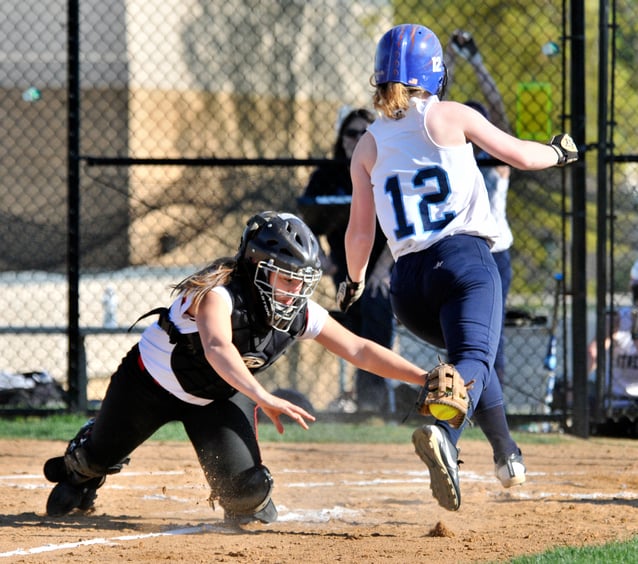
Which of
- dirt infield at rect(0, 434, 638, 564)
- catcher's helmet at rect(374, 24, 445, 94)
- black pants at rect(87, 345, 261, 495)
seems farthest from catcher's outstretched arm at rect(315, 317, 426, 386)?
catcher's helmet at rect(374, 24, 445, 94)

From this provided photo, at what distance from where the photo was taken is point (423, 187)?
4.21 metres

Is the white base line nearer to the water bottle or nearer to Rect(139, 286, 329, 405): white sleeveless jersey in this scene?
Rect(139, 286, 329, 405): white sleeveless jersey

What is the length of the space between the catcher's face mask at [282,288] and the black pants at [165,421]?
559mm

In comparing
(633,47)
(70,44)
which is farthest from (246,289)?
(633,47)

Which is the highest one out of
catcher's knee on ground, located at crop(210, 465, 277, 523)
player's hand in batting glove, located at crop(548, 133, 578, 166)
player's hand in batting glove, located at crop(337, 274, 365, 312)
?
player's hand in batting glove, located at crop(548, 133, 578, 166)

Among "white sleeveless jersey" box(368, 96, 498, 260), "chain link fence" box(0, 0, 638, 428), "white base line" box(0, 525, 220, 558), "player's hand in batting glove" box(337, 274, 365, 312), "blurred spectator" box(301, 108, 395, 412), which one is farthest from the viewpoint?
"chain link fence" box(0, 0, 638, 428)

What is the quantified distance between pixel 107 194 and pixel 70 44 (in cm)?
310

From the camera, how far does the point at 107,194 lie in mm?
10445

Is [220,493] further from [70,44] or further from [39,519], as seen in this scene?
[70,44]

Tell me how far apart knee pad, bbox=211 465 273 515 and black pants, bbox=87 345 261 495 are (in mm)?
31

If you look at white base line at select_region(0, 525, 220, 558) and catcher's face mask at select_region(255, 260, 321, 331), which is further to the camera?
catcher's face mask at select_region(255, 260, 321, 331)

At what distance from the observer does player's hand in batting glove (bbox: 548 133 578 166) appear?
4328 mm

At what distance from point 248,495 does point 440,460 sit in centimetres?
95

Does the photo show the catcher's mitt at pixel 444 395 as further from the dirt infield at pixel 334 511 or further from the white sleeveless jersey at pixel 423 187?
the white sleeveless jersey at pixel 423 187
